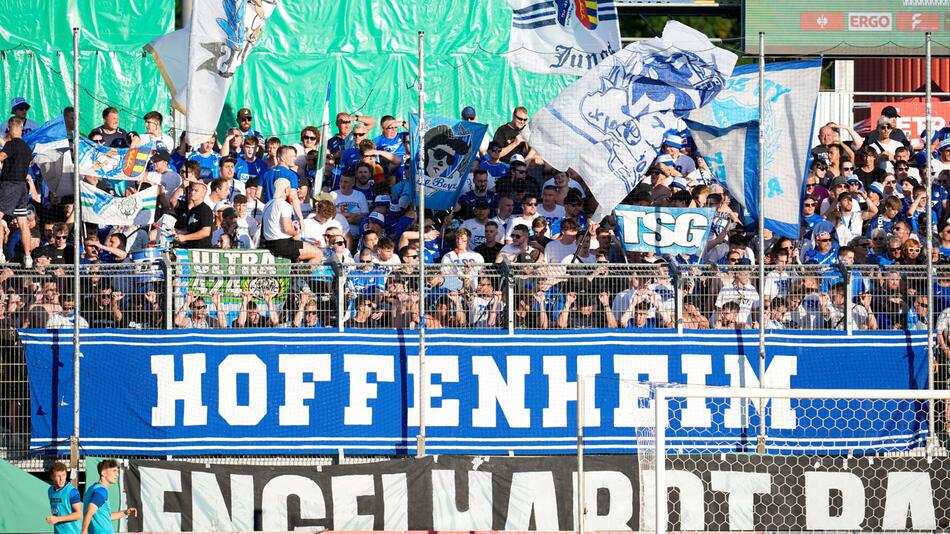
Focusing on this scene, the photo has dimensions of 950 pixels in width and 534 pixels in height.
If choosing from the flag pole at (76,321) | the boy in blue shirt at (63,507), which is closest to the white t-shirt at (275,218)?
the flag pole at (76,321)

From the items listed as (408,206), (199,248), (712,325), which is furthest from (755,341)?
(199,248)

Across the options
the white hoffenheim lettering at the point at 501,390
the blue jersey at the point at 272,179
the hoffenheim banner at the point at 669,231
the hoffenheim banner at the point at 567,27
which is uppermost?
the hoffenheim banner at the point at 567,27

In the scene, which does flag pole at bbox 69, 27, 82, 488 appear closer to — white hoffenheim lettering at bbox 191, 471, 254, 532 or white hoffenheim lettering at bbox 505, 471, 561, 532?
white hoffenheim lettering at bbox 191, 471, 254, 532

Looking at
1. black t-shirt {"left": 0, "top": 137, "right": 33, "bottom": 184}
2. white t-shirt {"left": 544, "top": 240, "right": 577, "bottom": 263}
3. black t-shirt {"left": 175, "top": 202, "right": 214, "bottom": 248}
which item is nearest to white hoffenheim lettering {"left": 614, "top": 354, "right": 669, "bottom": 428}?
white t-shirt {"left": 544, "top": 240, "right": 577, "bottom": 263}

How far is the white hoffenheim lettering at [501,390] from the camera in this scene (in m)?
14.1

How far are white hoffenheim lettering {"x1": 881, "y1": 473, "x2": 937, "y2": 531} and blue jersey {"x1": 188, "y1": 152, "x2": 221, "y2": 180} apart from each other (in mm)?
8532

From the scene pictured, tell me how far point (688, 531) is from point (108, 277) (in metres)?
6.58

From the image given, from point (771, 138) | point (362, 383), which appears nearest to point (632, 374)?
point (362, 383)

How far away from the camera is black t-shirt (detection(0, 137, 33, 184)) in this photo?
14.9 m

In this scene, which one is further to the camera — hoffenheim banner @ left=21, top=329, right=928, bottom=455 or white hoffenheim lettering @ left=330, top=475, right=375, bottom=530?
hoffenheim banner @ left=21, top=329, right=928, bottom=455

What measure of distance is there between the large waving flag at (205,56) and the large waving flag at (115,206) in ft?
5.59

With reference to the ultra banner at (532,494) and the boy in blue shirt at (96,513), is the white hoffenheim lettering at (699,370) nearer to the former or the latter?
the ultra banner at (532,494)

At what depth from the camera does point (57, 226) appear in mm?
14586

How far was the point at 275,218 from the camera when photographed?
14773 mm
